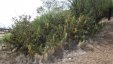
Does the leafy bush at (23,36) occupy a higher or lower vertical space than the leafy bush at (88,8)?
lower

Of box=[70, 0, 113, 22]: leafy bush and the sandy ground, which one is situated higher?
box=[70, 0, 113, 22]: leafy bush

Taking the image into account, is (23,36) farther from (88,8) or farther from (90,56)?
(88,8)

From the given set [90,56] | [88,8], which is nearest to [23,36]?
[90,56]

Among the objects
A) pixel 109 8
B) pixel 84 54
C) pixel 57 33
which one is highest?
pixel 109 8

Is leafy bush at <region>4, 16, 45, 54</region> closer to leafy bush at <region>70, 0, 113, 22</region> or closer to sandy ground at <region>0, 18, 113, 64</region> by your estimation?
sandy ground at <region>0, 18, 113, 64</region>

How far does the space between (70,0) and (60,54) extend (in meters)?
4.80

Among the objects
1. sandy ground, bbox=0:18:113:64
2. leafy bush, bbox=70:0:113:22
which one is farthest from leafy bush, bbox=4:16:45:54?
leafy bush, bbox=70:0:113:22

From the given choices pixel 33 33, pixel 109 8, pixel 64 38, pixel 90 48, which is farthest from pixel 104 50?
pixel 109 8

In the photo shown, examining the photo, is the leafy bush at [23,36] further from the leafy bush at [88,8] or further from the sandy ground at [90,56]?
the leafy bush at [88,8]

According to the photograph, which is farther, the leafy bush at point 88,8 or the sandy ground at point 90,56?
the leafy bush at point 88,8

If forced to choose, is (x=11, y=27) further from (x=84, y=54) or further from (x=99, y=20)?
(x=99, y=20)

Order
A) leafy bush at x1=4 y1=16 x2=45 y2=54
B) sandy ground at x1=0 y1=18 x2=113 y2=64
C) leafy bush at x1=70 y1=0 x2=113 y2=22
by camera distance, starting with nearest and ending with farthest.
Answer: sandy ground at x1=0 y1=18 x2=113 y2=64 → leafy bush at x1=4 y1=16 x2=45 y2=54 → leafy bush at x1=70 y1=0 x2=113 y2=22

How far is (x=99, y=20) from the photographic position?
49.3 feet

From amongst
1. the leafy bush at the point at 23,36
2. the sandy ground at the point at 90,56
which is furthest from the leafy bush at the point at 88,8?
the leafy bush at the point at 23,36
